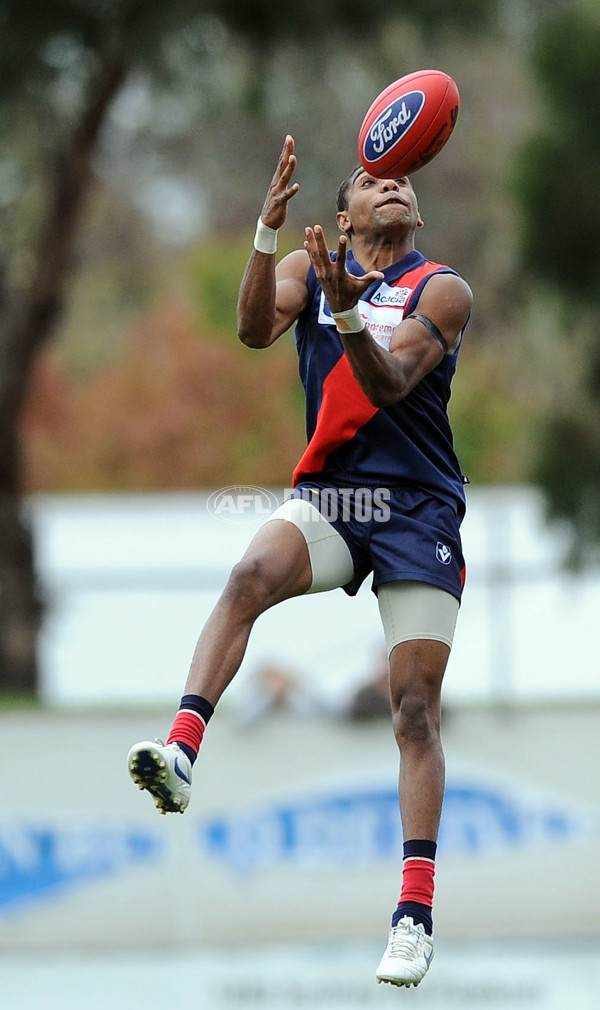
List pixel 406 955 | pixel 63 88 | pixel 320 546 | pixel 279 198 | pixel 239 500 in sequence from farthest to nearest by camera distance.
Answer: pixel 63 88
pixel 239 500
pixel 320 546
pixel 279 198
pixel 406 955

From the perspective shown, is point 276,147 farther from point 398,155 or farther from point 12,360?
point 398,155

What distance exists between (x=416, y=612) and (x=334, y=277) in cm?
121

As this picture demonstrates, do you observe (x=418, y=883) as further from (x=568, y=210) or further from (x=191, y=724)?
(x=568, y=210)

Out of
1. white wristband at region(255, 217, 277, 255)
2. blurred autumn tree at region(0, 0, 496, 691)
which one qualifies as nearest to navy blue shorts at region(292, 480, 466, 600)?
white wristband at region(255, 217, 277, 255)

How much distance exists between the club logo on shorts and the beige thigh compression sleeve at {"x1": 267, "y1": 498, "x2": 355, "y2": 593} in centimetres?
29

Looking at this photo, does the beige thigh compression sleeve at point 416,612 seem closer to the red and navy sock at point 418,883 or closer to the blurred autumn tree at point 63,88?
the red and navy sock at point 418,883

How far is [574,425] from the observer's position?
1519cm

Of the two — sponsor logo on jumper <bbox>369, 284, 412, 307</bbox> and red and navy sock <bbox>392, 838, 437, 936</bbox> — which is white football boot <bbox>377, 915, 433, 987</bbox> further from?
sponsor logo on jumper <bbox>369, 284, 412, 307</bbox>

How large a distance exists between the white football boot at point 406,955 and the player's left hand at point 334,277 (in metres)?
1.99

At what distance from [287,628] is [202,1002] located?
10.7 feet

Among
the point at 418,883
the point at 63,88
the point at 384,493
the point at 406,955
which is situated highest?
the point at 63,88

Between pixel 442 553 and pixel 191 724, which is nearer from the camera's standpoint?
pixel 191 724

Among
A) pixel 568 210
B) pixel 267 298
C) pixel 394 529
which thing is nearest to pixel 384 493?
pixel 394 529

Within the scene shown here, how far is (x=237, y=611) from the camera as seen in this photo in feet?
16.2
